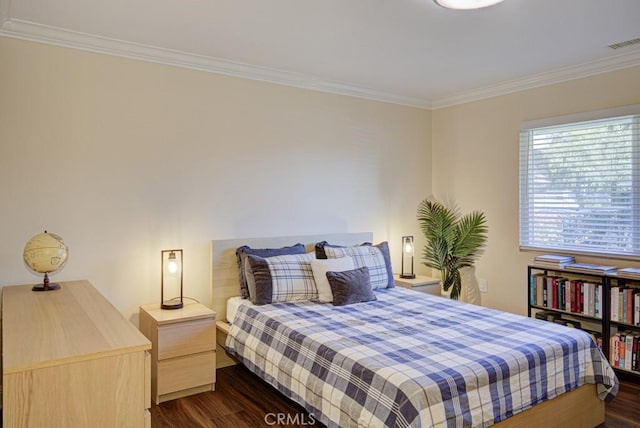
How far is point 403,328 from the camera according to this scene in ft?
9.54

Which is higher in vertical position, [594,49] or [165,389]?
[594,49]

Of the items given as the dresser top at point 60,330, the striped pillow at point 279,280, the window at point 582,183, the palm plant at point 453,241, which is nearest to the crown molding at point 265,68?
the window at point 582,183

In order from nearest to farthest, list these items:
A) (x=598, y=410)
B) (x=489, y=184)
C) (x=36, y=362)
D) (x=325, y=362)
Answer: (x=36, y=362) → (x=325, y=362) → (x=598, y=410) → (x=489, y=184)

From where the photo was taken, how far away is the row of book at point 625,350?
3.43 metres

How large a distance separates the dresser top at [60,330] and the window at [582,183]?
146 inches

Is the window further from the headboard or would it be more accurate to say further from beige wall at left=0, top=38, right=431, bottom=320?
the headboard

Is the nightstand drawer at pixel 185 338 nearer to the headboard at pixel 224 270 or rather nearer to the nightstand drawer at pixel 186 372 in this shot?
the nightstand drawer at pixel 186 372

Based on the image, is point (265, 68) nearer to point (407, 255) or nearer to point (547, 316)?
point (407, 255)

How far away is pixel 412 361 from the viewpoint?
230 cm

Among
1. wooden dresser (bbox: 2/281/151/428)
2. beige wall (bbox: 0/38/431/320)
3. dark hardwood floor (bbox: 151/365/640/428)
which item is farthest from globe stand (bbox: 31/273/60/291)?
dark hardwood floor (bbox: 151/365/640/428)

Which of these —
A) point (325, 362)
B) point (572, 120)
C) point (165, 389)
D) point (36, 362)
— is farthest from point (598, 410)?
point (36, 362)

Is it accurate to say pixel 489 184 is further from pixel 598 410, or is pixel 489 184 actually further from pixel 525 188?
pixel 598 410

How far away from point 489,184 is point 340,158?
158cm

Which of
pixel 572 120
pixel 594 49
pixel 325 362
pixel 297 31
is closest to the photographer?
pixel 325 362
